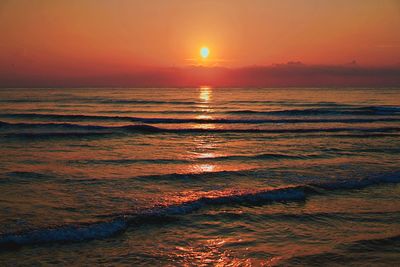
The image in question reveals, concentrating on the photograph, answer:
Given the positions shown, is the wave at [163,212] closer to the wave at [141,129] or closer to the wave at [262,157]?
the wave at [262,157]

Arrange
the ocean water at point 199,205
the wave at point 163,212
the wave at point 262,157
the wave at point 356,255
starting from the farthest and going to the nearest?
the wave at point 262,157 < the wave at point 163,212 < the ocean water at point 199,205 < the wave at point 356,255

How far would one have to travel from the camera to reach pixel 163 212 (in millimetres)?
9828

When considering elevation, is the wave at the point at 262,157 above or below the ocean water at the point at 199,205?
below

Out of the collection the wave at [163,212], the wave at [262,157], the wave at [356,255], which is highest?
the wave at [163,212]

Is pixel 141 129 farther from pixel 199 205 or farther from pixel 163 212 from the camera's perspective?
pixel 163 212

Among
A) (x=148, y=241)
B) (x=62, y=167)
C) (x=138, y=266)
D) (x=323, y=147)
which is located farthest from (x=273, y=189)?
(x=323, y=147)

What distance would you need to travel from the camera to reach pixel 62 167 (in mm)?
15203

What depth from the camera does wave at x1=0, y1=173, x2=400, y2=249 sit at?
8055 millimetres

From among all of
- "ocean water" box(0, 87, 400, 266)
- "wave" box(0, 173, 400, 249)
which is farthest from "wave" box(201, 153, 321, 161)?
"wave" box(0, 173, 400, 249)

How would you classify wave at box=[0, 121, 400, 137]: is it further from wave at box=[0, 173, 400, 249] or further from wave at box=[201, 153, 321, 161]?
wave at box=[0, 173, 400, 249]

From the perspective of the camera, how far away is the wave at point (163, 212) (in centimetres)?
805

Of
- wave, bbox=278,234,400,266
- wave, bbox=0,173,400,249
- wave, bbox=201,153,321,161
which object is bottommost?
wave, bbox=201,153,321,161

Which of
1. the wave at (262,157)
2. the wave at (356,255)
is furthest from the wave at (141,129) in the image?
the wave at (356,255)

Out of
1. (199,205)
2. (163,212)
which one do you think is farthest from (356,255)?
(163,212)
